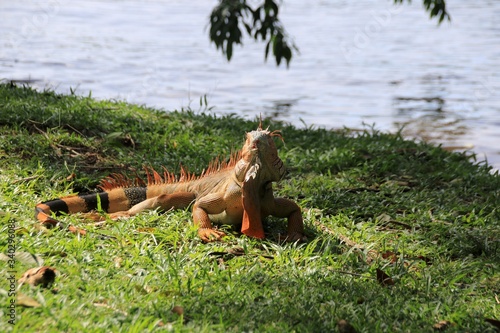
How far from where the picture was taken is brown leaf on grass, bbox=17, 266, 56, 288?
10.3ft

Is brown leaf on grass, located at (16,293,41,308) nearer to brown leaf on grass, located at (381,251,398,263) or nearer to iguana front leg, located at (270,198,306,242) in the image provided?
iguana front leg, located at (270,198,306,242)

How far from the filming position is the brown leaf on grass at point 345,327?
3032 millimetres

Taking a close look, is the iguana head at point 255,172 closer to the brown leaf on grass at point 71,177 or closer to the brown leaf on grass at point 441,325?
the brown leaf on grass at point 441,325

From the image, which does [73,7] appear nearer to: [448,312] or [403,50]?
[403,50]

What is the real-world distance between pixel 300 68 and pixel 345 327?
10.4 meters

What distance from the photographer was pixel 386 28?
18641 mm

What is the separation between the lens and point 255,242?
4.12 meters

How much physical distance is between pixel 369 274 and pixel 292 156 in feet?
8.60

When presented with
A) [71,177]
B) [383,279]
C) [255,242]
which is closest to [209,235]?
[255,242]

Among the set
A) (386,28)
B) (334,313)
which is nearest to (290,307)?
(334,313)

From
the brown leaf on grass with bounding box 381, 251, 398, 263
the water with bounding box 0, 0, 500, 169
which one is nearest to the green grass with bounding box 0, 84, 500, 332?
the brown leaf on grass with bounding box 381, 251, 398, 263

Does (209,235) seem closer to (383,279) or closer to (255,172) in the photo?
(255,172)

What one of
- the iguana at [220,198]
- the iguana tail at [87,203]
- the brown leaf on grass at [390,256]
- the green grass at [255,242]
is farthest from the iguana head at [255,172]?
the iguana tail at [87,203]

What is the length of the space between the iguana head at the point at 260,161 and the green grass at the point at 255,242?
1.17 ft
